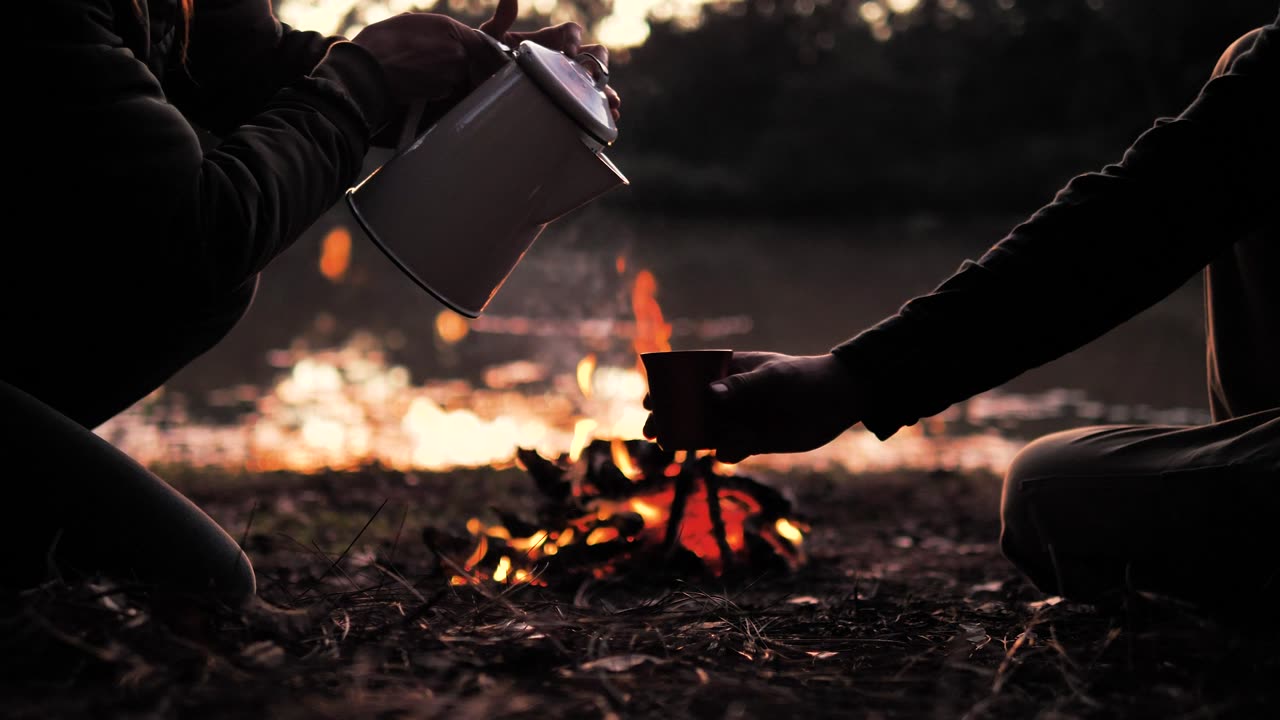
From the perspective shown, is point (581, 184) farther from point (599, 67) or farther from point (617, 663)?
point (617, 663)

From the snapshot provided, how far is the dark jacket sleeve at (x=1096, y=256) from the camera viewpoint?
1521 millimetres

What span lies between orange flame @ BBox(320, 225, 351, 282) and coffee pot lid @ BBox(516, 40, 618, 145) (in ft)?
47.9

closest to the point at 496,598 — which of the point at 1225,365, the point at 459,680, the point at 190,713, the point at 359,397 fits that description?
the point at 459,680

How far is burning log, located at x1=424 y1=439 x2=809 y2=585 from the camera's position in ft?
8.50

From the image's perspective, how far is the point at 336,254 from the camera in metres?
18.4

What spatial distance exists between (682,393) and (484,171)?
0.52 m

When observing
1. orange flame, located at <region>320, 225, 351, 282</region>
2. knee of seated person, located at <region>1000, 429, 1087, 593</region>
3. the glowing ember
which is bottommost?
knee of seated person, located at <region>1000, 429, 1087, 593</region>

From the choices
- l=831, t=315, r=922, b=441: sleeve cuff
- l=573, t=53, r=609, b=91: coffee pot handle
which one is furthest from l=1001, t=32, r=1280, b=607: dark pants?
l=573, t=53, r=609, b=91: coffee pot handle

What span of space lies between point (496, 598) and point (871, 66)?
68.3 ft

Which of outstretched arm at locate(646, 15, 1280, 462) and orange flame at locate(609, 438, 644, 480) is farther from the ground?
outstretched arm at locate(646, 15, 1280, 462)

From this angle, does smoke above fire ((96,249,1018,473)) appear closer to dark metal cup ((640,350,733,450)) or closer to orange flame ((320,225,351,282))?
dark metal cup ((640,350,733,450))

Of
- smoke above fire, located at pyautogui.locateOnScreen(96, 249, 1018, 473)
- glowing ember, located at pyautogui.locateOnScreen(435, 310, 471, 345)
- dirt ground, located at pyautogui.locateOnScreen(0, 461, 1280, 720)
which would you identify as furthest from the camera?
glowing ember, located at pyautogui.locateOnScreen(435, 310, 471, 345)

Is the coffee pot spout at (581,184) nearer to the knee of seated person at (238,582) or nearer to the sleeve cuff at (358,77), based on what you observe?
the sleeve cuff at (358,77)

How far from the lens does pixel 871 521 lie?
3.73 metres
